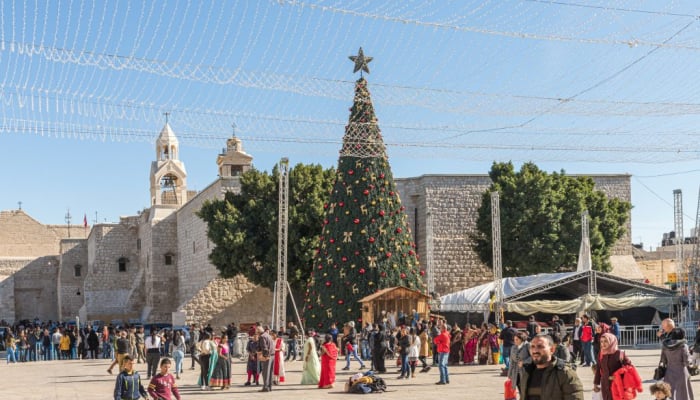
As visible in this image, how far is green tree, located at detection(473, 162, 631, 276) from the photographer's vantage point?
3588 cm

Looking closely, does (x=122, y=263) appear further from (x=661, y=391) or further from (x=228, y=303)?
(x=661, y=391)

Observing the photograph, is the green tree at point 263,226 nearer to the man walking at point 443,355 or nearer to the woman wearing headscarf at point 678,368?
the man walking at point 443,355

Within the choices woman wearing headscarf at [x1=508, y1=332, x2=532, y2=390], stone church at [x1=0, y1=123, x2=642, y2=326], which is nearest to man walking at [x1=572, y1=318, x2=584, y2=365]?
woman wearing headscarf at [x1=508, y1=332, x2=532, y2=390]

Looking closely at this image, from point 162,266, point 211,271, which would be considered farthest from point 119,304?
point 211,271

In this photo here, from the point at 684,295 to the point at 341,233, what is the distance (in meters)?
11.1

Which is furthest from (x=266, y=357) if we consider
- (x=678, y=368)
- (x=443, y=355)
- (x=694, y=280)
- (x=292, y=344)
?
(x=694, y=280)

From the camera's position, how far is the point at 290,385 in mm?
17266

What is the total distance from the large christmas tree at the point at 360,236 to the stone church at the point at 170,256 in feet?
18.7

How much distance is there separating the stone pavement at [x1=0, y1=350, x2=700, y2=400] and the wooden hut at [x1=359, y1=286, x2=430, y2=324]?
2.86m

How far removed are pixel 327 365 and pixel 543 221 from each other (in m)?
21.7

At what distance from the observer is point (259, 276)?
3525 centimetres

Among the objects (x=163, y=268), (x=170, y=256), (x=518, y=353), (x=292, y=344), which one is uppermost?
(x=170, y=256)

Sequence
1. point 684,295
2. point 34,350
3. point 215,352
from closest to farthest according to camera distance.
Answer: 1. point 215,352
2. point 684,295
3. point 34,350

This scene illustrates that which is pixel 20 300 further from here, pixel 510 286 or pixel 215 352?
pixel 215 352
